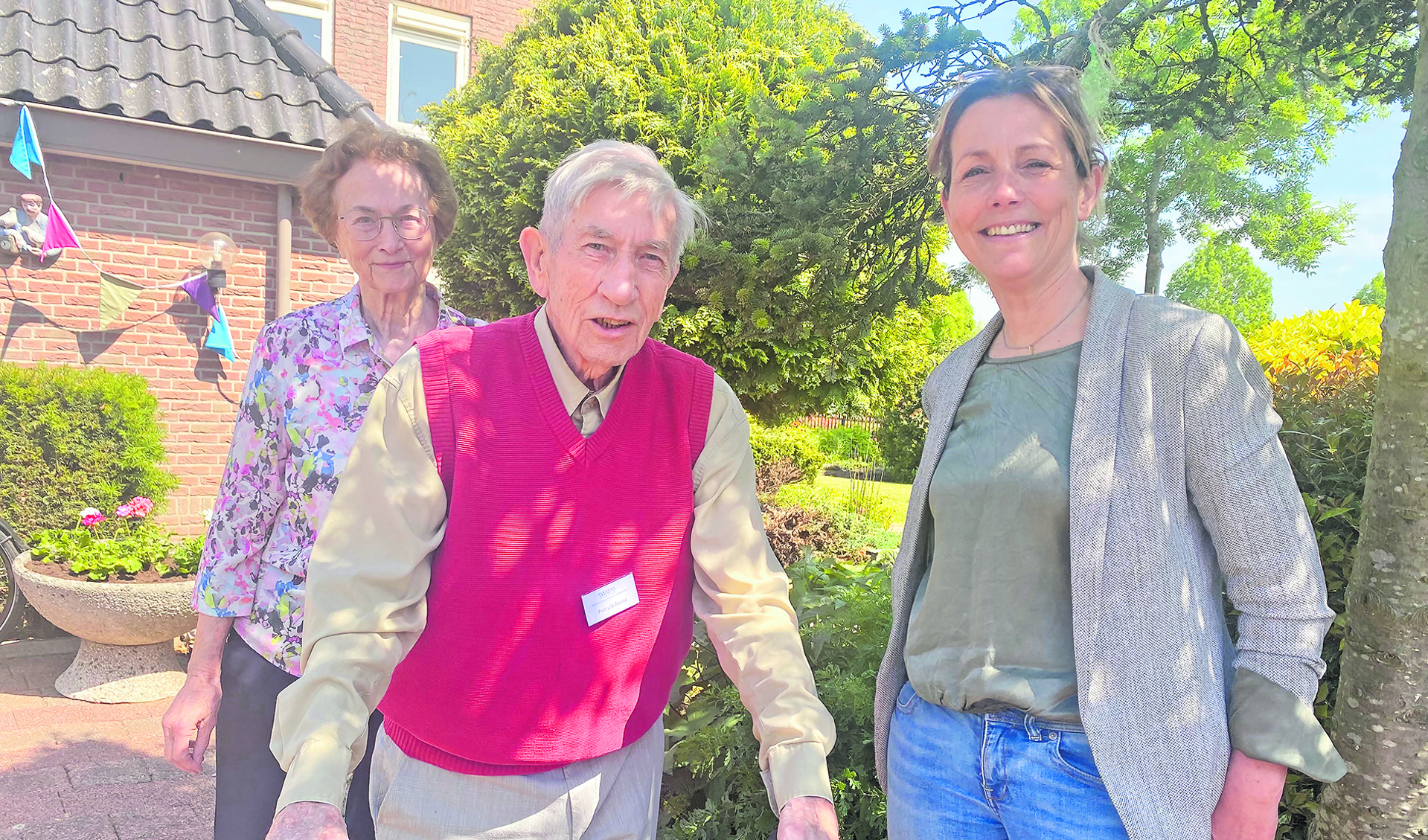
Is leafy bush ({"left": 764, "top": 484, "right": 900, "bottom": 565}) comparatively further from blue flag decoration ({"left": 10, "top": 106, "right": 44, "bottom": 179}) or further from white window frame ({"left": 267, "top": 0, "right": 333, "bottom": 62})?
white window frame ({"left": 267, "top": 0, "right": 333, "bottom": 62})

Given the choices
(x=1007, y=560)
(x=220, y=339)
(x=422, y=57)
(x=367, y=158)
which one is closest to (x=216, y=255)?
(x=220, y=339)

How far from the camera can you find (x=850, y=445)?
21.9 m

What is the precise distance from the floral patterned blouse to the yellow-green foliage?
2.88 meters

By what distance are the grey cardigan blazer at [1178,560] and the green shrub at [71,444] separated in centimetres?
635

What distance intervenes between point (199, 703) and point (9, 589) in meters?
4.38

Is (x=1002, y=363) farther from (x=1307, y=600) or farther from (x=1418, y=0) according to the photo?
(x=1418, y=0)

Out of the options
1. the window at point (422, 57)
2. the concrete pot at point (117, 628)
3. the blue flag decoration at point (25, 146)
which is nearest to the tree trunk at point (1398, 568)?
the concrete pot at point (117, 628)

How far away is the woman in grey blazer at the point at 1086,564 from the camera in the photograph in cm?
147

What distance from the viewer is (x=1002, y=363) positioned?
72.8 inches

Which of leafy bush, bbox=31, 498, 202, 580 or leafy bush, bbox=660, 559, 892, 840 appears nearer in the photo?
leafy bush, bbox=660, 559, 892, 840

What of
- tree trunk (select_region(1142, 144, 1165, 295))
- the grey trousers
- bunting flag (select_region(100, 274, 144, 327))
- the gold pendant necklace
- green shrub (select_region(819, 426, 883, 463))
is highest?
tree trunk (select_region(1142, 144, 1165, 295))

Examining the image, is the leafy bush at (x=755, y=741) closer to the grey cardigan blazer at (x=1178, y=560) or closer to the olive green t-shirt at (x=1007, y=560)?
the olive green t-shirt at (x=1007, y=560)

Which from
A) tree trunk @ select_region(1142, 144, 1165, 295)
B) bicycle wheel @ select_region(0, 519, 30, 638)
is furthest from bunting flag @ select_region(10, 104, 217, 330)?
tree trunk @ select_region(1142, 144, 1165, 295)

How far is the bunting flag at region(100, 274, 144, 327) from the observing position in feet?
20.8
